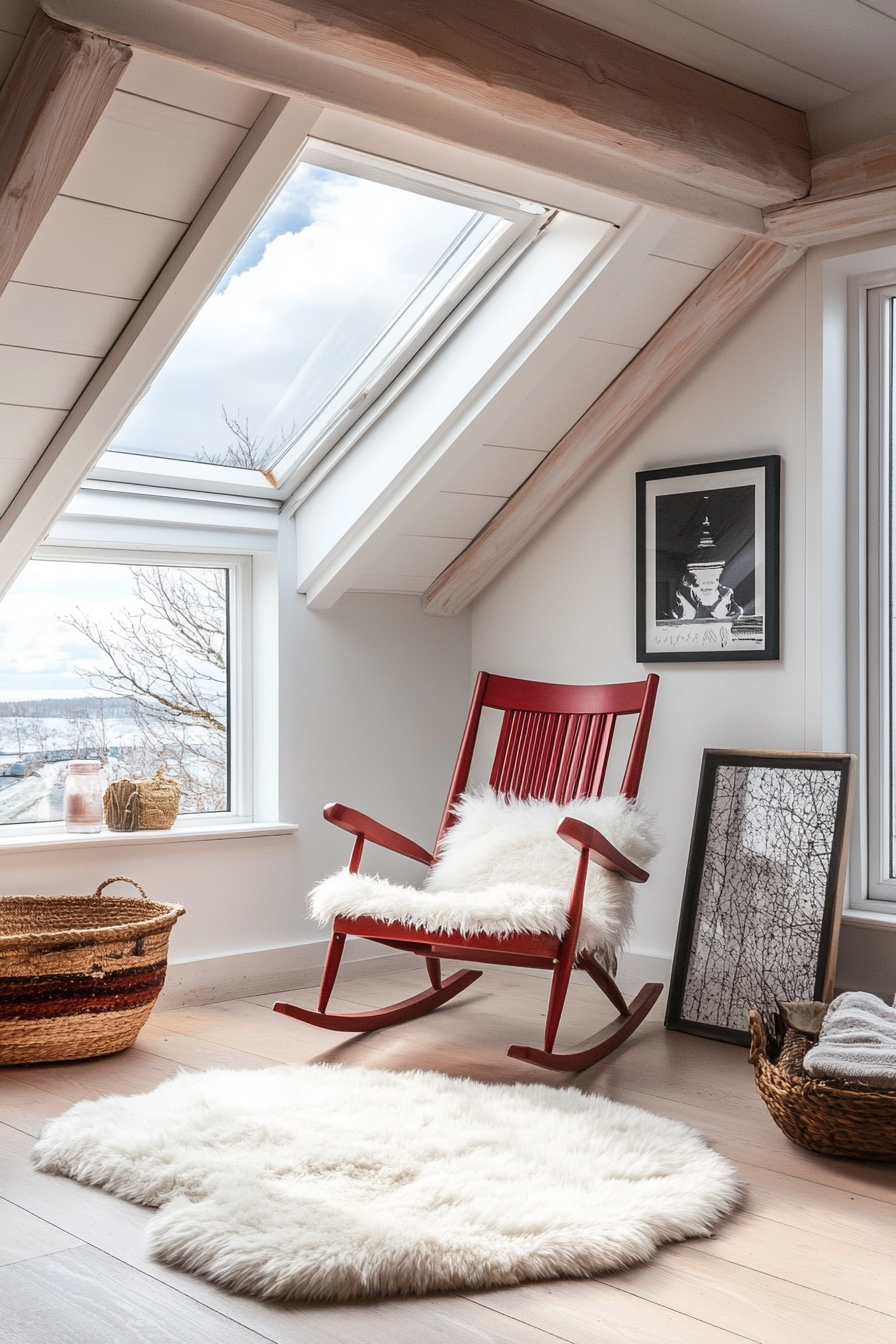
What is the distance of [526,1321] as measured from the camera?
1645 millimetres

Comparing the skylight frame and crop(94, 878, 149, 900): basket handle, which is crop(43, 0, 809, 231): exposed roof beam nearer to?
the skylight frame

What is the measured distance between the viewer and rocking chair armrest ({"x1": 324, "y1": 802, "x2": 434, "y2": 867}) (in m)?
2.87

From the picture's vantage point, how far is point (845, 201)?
2.95 m

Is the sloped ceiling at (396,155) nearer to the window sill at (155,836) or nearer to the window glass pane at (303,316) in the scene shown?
the window glass pane at (303,316)

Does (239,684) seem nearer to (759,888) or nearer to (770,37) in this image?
(759,888)

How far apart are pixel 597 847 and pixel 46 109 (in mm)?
1744

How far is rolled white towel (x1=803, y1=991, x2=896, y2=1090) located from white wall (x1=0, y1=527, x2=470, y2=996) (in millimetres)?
1653

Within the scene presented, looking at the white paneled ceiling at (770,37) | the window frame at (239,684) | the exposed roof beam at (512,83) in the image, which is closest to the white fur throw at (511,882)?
the window frame at (239,684)

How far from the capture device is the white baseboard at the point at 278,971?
11.0 ft

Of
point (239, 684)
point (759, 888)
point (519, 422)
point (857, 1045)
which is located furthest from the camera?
point (239, 684)

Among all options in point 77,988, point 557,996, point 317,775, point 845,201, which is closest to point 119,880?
point 77,988

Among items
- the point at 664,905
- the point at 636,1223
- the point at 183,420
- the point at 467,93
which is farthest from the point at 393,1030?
the point at 467,93

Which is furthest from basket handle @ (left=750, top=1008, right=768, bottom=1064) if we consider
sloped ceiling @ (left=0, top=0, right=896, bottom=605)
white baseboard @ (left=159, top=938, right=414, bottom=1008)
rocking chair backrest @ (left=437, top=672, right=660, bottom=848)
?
sloped ceiling @ (left=0, top=0, right=896, bottom=605)

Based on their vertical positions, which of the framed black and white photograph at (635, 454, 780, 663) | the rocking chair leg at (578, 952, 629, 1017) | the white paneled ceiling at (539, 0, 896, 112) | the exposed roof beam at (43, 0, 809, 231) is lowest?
the rocking chair leg at (578, 952, 629, 1017)
